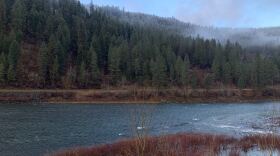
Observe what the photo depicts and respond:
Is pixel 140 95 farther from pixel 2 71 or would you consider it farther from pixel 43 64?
pixel 2 71

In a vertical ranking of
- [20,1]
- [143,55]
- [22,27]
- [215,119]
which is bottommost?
[215,119]

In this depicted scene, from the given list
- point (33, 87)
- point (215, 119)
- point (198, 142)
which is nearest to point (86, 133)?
point (198, 142)

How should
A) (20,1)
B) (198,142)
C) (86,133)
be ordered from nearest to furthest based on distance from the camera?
(198,142) → (86,133) → (20,1)

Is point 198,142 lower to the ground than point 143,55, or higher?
lower

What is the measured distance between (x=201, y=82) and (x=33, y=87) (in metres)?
64.2

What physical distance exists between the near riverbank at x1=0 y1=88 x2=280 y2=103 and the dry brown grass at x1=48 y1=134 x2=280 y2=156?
Result: 2954 inches

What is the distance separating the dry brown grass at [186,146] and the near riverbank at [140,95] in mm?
75034

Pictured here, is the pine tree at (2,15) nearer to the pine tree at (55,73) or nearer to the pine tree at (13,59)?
the pine tree at (13,59)

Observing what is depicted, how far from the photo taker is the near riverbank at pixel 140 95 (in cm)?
12742

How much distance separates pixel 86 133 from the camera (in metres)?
59.6

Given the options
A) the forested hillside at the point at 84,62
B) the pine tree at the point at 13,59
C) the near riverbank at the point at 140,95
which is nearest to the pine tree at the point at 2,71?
the forested hillside at the point at 84,62

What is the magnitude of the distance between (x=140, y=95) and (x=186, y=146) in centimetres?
9524

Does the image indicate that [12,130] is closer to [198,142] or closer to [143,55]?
[198,142]

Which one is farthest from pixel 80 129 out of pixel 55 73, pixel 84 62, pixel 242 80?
pixel 242 80
